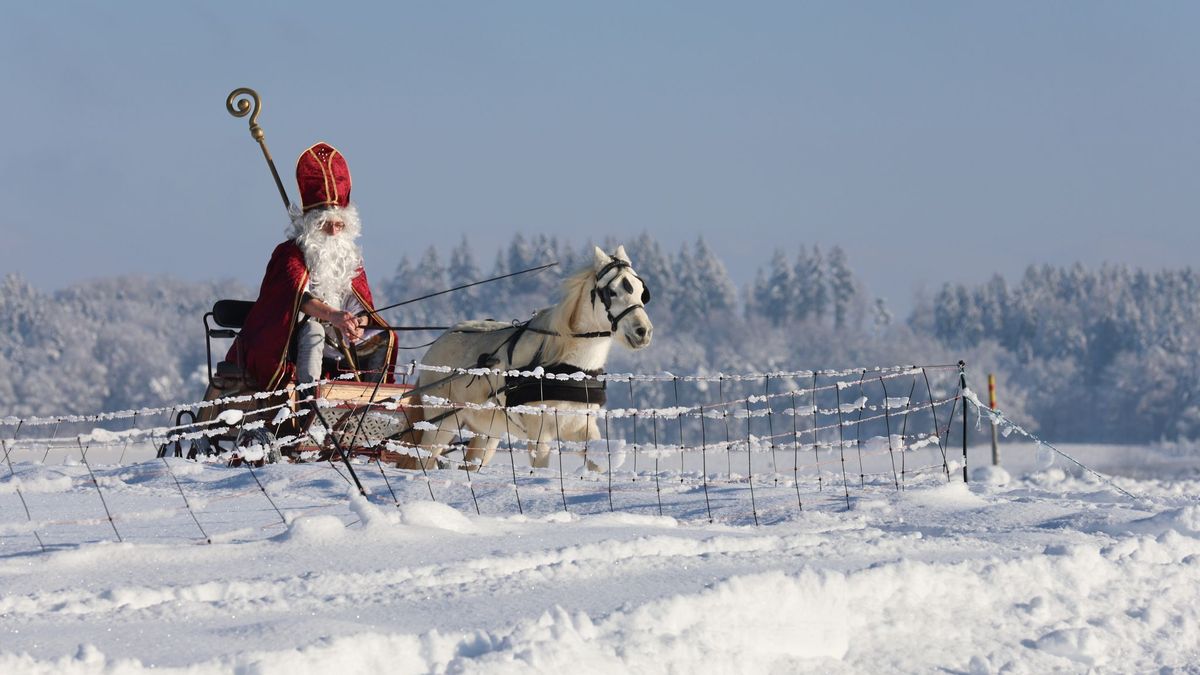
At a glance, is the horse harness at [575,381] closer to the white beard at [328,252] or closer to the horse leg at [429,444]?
the horse leg at [429,444]

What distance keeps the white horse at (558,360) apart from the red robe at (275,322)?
0.64 metres

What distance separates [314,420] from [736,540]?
4.52 m

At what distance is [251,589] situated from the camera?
17.9 feet

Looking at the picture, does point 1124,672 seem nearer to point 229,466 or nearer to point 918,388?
point 229,466

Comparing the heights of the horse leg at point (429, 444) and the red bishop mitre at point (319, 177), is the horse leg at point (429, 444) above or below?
below

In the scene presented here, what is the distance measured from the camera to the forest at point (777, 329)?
7481cm

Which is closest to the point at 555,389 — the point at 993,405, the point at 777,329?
the point at 993,405

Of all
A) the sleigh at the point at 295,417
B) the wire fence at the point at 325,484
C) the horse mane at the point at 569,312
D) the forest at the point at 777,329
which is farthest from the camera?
the forest at the point at 777,329

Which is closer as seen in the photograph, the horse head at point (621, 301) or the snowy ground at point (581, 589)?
the snowy ground at point (581, 589)

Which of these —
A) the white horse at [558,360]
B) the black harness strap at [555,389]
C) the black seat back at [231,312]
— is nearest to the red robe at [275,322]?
the black seat back at [231,312]

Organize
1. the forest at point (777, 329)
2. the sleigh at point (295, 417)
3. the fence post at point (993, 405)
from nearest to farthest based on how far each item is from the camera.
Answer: the sleigh at point (295, 417) < the fence post at point (993, 405) < the forest at point (777, 329)

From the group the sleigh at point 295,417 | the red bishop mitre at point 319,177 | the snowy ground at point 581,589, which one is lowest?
the snowy ground at point 581,589

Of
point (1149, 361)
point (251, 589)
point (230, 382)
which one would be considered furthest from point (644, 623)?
point (1149, 361)

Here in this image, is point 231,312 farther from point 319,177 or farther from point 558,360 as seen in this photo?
point 558,360
